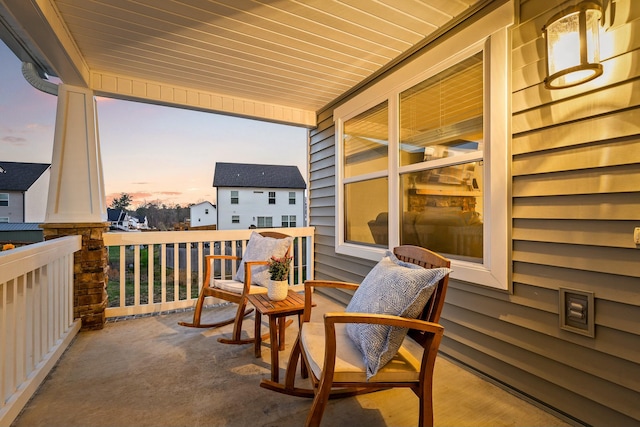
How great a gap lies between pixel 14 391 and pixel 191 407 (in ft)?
3.30

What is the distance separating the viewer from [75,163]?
2.83 meters

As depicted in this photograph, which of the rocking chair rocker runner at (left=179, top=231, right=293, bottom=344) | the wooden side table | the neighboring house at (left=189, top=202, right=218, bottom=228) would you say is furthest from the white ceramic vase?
the neighboring house at (left=189, top=202, right=218, bottom=228)

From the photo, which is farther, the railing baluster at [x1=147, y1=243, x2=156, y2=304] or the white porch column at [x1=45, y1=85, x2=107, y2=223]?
the railing baluster at [x1=147, y1=243, x2=156, y2=304]

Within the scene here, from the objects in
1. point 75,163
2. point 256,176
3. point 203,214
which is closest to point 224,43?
point 75,163

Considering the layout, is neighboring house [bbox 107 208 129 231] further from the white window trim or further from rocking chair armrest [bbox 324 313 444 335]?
the white window trim

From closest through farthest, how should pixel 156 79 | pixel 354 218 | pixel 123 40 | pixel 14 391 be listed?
pixel 14 391
pixel 123 40
pixel 156 79
pixel 354 218

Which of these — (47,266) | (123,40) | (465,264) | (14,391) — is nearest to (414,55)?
(465,264)

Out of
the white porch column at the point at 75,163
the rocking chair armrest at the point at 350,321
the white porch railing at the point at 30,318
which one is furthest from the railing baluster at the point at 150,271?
the rocking chair armrest at the point at 350,321

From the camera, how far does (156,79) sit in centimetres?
315

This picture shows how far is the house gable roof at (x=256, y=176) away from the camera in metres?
9.18

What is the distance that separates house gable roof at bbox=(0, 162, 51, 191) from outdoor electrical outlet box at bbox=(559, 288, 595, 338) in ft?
11.8

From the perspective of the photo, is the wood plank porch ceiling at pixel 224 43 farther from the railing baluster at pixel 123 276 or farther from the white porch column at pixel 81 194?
the railing baluster at pixel 123 276

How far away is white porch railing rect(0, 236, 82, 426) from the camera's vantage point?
152 centimetres

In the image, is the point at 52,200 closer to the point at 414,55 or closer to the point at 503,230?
the point at 414,55
